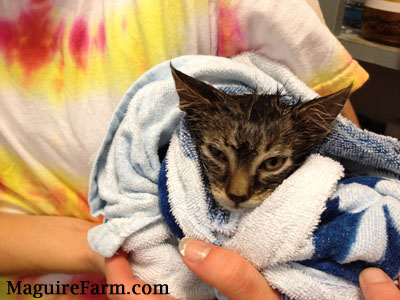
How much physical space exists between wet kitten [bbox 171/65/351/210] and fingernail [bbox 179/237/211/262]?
0.46ft

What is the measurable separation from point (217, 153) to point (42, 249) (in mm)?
633

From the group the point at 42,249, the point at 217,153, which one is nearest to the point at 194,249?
the point at 217,153

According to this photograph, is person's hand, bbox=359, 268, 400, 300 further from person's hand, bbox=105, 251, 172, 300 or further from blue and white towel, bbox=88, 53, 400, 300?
person's hand, bbox=105, 251, 172, 300

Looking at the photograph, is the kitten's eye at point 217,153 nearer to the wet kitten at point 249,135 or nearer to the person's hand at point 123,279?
the wet kitten at point 249,135

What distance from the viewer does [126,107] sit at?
945 millimetres

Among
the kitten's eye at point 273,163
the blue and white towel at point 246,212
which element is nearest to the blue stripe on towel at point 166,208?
the blue and white towel at point 246,212

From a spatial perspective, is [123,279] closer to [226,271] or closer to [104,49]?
[226,271]

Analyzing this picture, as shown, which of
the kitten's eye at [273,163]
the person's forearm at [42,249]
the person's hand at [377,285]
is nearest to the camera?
the person's hand at [377,285]

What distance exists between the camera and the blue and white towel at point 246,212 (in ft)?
2.41

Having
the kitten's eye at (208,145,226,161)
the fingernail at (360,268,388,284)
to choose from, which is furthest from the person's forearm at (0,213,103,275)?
the fingernail at (360,268,388,284)

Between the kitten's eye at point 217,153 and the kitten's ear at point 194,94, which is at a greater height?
the kitten's ear at point 194,94

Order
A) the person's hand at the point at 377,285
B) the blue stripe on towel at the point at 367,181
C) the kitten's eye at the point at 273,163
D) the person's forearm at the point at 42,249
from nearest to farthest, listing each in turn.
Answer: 1. the person's hand at the point at 377,285
2. the blue stripe on towel at the point at 367,181
3. the kitten's eye at the point at 273,163
4. the person's forearm at the point at 42,249

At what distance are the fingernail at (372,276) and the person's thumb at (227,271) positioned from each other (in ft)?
0.63

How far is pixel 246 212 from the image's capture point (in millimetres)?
870
